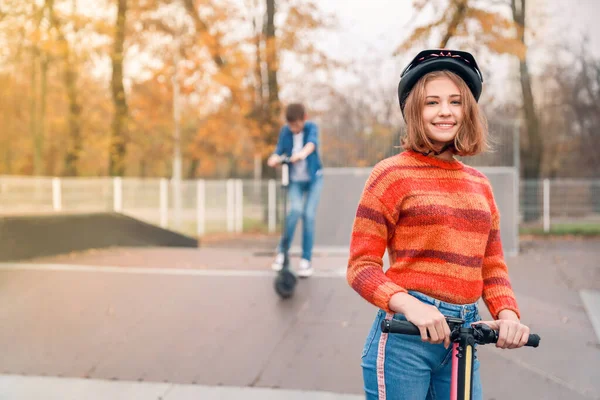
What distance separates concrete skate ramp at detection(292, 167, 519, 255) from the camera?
35.3 feet

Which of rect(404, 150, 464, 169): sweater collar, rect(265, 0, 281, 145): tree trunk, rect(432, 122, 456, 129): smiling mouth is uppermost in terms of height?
rect(265, 0, 281, 145): tree trunk

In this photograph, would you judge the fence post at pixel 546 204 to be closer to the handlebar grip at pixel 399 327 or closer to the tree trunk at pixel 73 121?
the tree trunk at pixel 73 121

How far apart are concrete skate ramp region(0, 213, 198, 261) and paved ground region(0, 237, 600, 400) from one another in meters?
1.04

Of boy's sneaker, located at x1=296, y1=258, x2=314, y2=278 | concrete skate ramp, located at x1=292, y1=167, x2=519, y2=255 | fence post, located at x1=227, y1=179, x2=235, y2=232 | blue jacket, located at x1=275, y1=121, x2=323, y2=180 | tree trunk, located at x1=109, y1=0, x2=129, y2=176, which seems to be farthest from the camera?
fence post, located at x1=227, y1=179, x2=235, y2=232

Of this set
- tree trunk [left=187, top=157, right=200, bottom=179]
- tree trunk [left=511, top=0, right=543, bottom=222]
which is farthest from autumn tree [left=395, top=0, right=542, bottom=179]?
tree trunk [left=187, top=157, right=200, bottom=179]

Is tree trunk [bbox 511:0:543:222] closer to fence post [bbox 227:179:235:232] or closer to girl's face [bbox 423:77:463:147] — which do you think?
fence post [bbox 227:179:235:232]

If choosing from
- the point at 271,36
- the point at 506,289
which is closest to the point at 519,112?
the point at 271,36

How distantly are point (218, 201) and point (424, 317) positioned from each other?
19.0 metres

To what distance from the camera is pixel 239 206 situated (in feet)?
68.9

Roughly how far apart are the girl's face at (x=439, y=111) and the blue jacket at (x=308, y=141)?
4365mm

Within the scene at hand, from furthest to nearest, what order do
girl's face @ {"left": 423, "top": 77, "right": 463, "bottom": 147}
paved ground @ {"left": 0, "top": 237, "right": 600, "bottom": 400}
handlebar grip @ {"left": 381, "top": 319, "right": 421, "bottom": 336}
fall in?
1. paved ground @ {"left": 0, "top": 237, "right": 600, "bottom": 400}
2. girl's face @ {"left": 423, "top": 77, "right": 463, "bottom": 147}
3. handlebar grip @ {"left": 381, "top": 319, "right": 421, "bottom": 336}

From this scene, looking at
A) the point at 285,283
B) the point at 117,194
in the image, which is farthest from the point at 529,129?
the point at 285,283

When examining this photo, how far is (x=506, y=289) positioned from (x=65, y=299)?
506 cm

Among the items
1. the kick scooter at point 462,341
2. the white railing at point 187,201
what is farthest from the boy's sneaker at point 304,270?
the white railing at point 187,201
